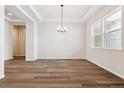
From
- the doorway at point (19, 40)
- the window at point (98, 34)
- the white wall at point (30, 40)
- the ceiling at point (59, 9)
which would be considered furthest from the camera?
the doorway at point (19, 40)

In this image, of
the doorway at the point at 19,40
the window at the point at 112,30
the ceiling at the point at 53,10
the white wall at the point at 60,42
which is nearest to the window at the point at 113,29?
the window at the point at 112,30

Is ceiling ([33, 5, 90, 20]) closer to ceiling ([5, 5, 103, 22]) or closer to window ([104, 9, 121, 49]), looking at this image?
ceiling ([5, 5, 103, 22])

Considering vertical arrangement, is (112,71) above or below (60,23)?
below

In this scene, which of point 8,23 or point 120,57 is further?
point 8,23

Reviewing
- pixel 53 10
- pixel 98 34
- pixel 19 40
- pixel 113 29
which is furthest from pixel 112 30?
pixel 19 40

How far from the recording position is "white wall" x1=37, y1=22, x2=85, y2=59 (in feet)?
31.0

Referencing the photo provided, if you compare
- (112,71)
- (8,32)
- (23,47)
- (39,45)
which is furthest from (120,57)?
(23,47)

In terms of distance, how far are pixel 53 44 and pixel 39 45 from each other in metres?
0.99

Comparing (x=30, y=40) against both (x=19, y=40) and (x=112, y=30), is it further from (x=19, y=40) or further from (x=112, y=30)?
(x=112, y=30)

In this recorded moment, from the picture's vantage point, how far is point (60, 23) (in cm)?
946

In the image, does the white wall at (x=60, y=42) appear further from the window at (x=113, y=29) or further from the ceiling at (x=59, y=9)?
the window at (x=113, y=29)

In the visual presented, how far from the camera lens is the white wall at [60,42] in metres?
9.44

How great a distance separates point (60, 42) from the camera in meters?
9.48
